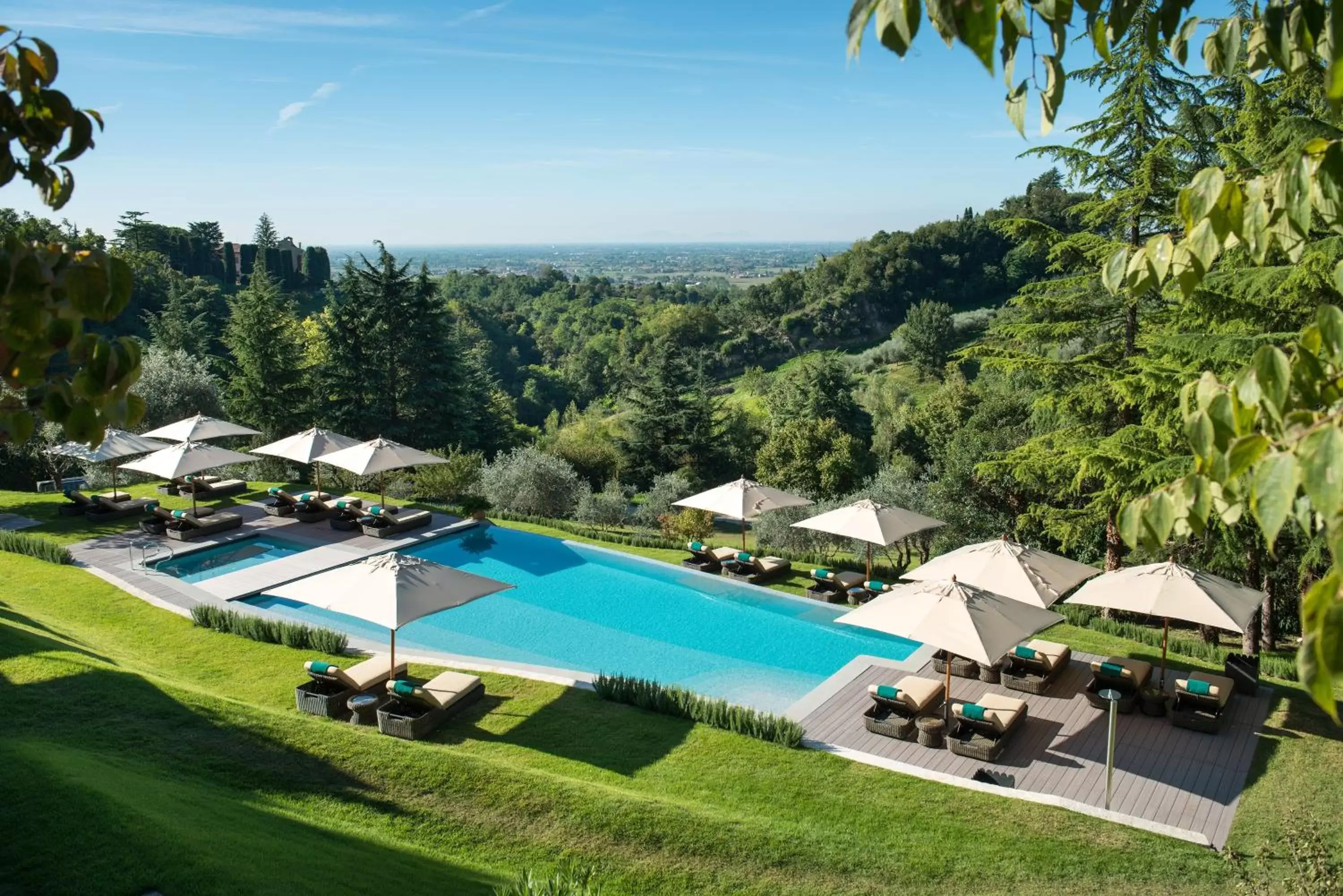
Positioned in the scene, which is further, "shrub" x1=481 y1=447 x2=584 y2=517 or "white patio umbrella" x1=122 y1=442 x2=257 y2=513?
"shrub" x1=481 y1=447 x2=584 y2=517

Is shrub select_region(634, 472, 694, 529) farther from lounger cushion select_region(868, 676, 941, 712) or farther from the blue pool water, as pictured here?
lounger cushion select_region(868, 676, 941, 712)

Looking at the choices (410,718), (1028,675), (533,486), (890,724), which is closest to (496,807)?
(410,718)

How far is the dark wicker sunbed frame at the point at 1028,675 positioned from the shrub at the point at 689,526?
35.1 feet

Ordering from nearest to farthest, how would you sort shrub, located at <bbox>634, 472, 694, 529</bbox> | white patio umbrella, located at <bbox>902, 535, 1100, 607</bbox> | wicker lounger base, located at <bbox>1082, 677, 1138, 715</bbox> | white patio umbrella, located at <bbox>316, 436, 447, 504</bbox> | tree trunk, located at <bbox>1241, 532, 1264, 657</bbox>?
wicker lounger base, located at <bbox>1082, 677, 1138, 715</bbox>
white patio umbrella, located at <bbox>902, 535, 1100, 607</bbox>
tree trunk, located at <bbox>1241, 532, 1264, 657</bbox>
white patio umbrella, located at <bbox>316, 436, 447, 504</bbox>
shrub, located at <bbox>634, 472, 694, 529</bbox>

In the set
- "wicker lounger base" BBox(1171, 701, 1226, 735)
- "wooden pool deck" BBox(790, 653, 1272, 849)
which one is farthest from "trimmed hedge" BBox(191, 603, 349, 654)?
"wicker lounger base" BBox(1171, 701, 1226, 735)

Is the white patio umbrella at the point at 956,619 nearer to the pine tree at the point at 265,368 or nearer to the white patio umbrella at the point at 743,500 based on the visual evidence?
the white patio umbrella at the point at 743,500

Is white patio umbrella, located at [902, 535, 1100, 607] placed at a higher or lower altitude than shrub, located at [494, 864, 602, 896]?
higher

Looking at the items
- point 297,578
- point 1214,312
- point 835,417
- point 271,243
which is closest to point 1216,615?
point 1214,312

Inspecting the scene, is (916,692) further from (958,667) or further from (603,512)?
(603,512)

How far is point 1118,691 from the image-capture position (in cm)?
1207

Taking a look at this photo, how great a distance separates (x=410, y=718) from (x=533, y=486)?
50.4 feet

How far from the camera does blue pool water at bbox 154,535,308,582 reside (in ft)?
58.1

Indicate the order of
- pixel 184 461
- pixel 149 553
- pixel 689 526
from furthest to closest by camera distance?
pixel 689 526, pixel 184 461, pixel 149 553

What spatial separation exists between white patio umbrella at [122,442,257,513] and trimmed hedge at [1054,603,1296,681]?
55.2 feet
